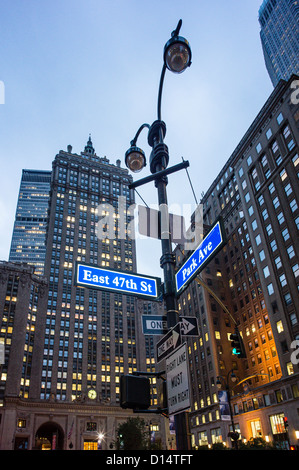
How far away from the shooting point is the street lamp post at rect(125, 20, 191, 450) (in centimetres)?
639

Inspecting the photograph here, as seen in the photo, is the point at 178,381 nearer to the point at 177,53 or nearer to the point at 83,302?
the point at 177,53

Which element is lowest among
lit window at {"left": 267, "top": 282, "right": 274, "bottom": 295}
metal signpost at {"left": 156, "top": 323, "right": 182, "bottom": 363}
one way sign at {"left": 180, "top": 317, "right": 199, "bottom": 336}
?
metal signpost at {"left": 156, "top": 323, "right": 182, "bottom": 363}

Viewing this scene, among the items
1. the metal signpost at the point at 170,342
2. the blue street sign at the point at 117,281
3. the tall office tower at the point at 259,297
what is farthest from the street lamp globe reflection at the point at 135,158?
the tall office tower at the point at 259,297

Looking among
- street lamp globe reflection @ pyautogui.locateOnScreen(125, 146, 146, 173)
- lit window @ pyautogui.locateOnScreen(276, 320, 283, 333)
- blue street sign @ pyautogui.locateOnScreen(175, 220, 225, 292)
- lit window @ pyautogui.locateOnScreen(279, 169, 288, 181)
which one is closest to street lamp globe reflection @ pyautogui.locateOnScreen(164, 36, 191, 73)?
street lamp globe reflection @ pyautogui.locateOnScreen(125, 146, 146, 173)

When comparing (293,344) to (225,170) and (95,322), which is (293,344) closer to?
(225,170)

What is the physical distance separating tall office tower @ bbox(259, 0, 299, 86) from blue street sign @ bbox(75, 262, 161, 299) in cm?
19166

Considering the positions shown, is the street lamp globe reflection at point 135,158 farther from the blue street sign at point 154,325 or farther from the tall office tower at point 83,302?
the tall office tower at point 83,302

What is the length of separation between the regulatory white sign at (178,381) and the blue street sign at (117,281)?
2.30m

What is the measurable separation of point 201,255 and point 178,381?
114 inches

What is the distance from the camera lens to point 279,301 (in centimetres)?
6225

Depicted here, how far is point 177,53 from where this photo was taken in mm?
8789

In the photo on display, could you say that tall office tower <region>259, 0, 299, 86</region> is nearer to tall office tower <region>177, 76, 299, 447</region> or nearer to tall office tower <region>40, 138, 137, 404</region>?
tall office tower <region>40, 138, 137, 404</region>

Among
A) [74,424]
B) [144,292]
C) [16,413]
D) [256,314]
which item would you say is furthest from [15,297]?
[144,292]

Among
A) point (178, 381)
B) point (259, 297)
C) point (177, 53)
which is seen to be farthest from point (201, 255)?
point (259, 297)
